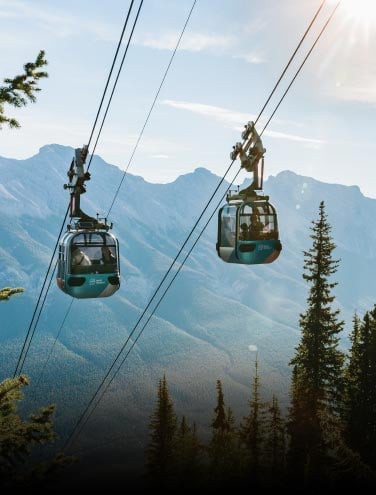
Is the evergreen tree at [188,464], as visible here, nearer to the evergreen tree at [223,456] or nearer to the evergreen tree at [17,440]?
the evergreen tree at [223,456]

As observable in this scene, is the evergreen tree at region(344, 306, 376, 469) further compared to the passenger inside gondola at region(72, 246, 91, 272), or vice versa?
the evergreen tree at region(344, 306, 376, 469)

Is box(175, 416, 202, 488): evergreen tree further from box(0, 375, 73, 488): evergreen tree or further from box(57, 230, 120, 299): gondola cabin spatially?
box(0, 375, 73, 488): evergreen tree

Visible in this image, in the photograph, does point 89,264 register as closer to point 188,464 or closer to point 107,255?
point 107,255

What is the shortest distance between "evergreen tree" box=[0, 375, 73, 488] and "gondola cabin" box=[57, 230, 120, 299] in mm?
4867

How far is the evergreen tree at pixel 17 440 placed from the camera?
12.9 meters

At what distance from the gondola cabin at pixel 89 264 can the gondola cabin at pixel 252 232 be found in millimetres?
4068

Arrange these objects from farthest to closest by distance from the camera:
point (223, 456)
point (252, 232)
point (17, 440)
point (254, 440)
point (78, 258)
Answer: point (254, 440), point (223, 456), point (252, 232), point (78, 258), point (17, 440)

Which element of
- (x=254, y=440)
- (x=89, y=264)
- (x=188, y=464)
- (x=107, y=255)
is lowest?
(x=188, y=464)

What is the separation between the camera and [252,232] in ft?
59.1

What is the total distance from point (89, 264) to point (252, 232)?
576 centimetres

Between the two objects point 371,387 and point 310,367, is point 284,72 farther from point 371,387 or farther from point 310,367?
point 371,387

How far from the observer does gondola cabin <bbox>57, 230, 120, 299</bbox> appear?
17672 mm

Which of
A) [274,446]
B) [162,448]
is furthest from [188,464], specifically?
[274,446]

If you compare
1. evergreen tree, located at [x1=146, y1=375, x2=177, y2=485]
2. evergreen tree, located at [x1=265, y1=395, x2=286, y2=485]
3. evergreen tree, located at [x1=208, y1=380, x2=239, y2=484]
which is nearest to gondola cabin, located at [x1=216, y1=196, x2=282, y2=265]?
evergreen tree, located at [x1=208, y1=380, x2=239, y2=484]
